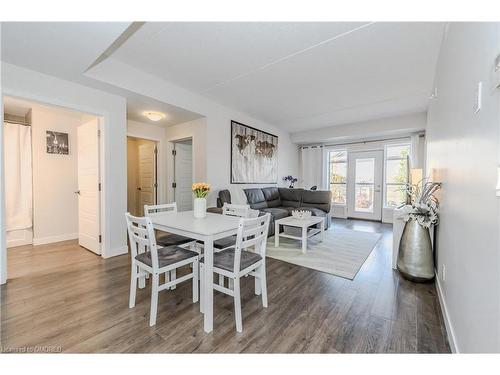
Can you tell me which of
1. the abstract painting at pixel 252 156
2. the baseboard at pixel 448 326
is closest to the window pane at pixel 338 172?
the abstract painting at pixel 252 156

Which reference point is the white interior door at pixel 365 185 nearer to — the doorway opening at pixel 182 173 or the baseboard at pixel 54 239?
the doorway opening at pixel 182 173

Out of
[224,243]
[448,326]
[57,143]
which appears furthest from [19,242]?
[448,326]

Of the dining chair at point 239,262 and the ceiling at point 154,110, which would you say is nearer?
the dining chair at point 239,262

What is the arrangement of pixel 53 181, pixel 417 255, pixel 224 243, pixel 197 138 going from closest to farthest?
pixel 224 243 < pixel 417 255 < pixel 53 181 < pixel 197 138

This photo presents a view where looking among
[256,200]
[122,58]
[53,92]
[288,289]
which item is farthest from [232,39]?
[256,200]

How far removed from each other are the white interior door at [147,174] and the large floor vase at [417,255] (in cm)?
480

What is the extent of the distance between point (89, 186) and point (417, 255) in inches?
173

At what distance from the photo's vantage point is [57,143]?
12.4 feet

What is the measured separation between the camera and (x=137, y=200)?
5621mm

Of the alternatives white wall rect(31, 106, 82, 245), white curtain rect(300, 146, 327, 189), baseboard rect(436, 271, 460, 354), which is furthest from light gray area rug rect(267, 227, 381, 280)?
white wall rect(31, 106, 82, 245)

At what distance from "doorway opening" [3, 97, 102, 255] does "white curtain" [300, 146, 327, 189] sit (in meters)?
5.51

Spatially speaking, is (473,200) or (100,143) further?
(100,143)

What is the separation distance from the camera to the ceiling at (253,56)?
6.61 ft

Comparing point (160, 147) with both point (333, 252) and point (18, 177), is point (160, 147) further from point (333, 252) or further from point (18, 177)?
point (333, 252)
